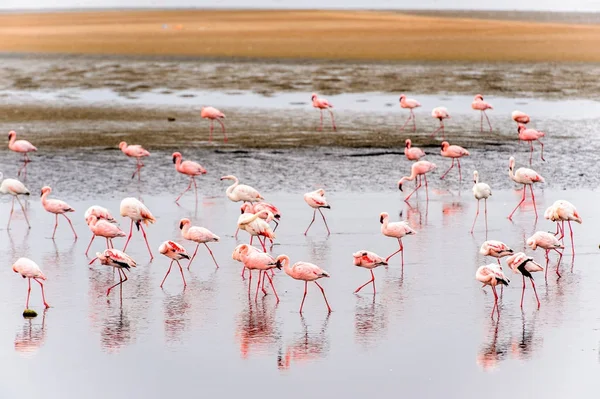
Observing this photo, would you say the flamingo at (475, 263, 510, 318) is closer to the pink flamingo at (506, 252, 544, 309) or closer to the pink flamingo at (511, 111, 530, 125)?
the pink flamingo at (506, 252, 544, 309)

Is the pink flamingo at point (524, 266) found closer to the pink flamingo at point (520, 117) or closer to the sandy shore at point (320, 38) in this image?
the pink flamingo at point (520, 117)

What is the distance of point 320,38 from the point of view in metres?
50.5

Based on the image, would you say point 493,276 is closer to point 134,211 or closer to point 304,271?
point 304,271

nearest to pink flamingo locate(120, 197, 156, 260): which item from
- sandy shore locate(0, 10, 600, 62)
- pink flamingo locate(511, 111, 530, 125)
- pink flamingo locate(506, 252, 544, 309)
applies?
pink flamingo locate(506, 252, 544, 309)

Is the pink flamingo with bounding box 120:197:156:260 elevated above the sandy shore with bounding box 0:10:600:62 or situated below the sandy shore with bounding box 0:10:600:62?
below

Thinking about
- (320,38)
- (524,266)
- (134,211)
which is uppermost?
(320,38)

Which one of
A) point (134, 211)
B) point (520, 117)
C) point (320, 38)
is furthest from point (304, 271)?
point (320, 38)

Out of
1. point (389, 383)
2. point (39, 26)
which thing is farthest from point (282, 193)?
point (39, 26)

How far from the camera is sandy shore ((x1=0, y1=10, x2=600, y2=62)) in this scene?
43.1 meters

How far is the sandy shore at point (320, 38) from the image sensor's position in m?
43.1

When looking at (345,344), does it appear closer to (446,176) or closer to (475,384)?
(475,384)

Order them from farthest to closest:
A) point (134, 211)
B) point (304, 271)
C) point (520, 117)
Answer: point (520, 117), point (134, 211), point (304, 271)

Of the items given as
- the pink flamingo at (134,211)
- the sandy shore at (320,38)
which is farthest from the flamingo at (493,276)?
the sandy shore at (320,38)

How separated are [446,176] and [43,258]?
8354 mm
